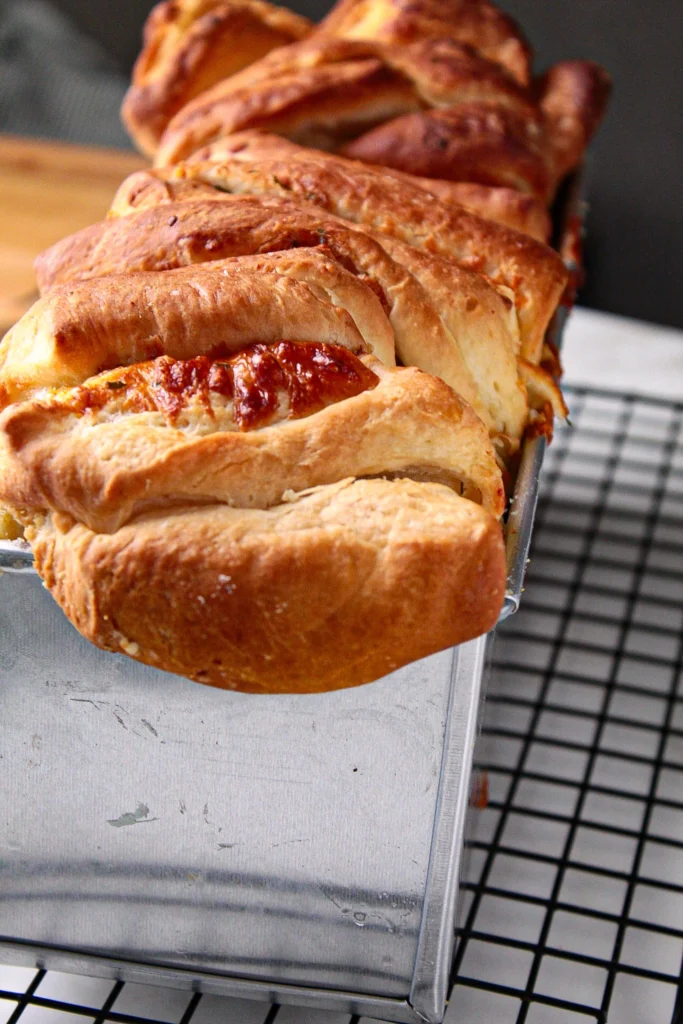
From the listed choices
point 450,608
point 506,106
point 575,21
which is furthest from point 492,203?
point 575,21

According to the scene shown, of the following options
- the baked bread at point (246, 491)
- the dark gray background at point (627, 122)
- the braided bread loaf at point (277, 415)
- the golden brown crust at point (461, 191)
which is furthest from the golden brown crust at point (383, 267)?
the dark gray background at point (627, 122)

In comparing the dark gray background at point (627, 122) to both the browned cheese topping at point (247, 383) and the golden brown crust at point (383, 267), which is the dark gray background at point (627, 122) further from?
the browned cheese topping at point (247, 383)

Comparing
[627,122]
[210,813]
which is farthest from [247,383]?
[627,122]

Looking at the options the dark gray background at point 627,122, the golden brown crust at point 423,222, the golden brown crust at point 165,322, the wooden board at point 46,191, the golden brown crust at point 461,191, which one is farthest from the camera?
the dark gray background at point 627,122

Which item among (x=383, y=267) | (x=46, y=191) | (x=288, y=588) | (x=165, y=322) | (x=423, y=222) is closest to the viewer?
(x=288, y=588)

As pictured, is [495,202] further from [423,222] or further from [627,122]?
[627,122]

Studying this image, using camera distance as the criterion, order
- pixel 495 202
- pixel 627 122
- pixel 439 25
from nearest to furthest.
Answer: pixel 495 202
pixel 439 25
pixel 627 122
